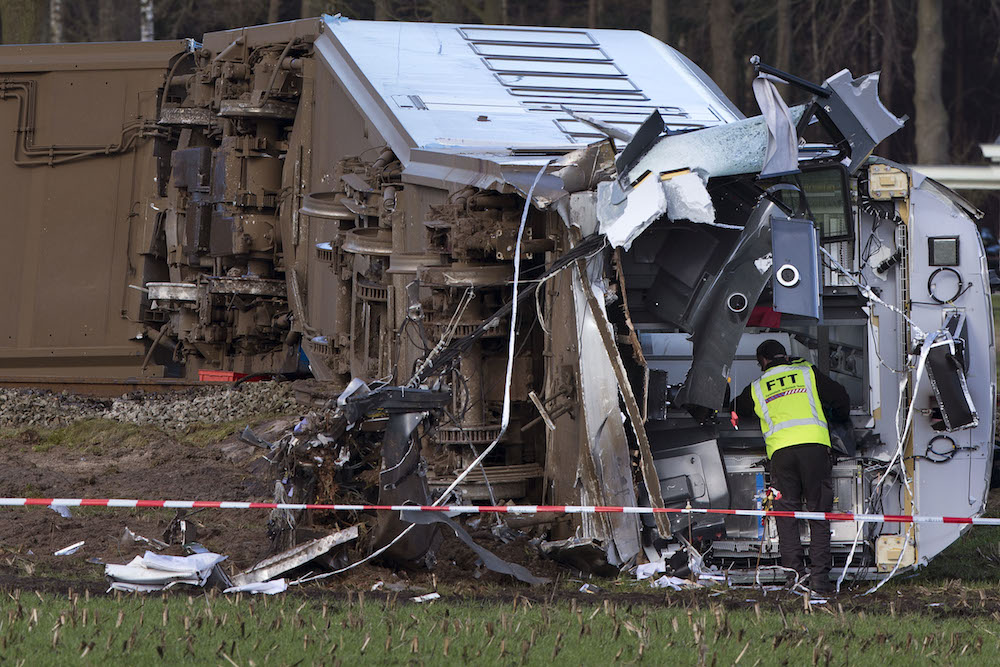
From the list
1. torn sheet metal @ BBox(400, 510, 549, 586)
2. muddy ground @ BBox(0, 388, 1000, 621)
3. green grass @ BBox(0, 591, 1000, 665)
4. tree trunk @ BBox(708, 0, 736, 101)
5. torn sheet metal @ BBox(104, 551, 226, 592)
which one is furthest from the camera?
tree trunk @ BBox(708, 0, 736, 101)

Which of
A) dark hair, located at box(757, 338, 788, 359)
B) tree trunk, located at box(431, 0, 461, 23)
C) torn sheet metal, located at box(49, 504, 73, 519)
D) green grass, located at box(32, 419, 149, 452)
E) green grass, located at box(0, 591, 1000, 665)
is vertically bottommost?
green grass, located at box(0, 591, 1000, 665)

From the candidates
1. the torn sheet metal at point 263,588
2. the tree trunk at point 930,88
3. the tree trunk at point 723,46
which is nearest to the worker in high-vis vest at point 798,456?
the torn sheet metal at point 263,588

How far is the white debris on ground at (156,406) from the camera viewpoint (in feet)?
42.5

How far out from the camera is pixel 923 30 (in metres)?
23.8

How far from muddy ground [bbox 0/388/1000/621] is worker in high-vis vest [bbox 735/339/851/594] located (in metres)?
0.31

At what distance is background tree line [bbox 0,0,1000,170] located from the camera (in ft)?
84.3

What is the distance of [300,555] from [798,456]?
8.97 feet

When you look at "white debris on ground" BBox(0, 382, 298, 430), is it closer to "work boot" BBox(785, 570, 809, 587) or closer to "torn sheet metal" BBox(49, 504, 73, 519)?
"torn sheet metal" BBox(49, 504, 73, 519)

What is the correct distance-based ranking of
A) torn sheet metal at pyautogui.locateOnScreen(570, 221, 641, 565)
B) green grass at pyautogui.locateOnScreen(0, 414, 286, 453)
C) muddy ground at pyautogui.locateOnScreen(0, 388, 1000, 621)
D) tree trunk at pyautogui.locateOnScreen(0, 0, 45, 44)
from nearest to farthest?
muddy ground at pyautogui.locateOnScreen(0, 388, 1000, 621) → torn sheet metal at pyautogui.locateOnScreen(570, 221, 641, 565) → green grass at pyautogui.locateOnScreen(0, 414, 286, 453) → tree trunk at pyautogui.locateOnScreen(0, 0, 45, 44)

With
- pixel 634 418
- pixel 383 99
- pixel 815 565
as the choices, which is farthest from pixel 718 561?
pixel 383 99

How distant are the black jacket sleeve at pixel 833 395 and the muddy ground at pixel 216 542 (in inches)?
38.6

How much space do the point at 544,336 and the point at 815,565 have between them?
6.45 feet

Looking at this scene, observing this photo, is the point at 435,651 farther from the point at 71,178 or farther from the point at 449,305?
the point at 71,178

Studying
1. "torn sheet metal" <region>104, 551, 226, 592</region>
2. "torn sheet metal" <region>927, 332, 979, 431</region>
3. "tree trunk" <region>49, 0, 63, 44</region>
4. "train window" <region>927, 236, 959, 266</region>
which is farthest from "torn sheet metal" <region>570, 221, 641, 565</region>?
"tree trunk" <region>49, 0, 63, 44</region>
